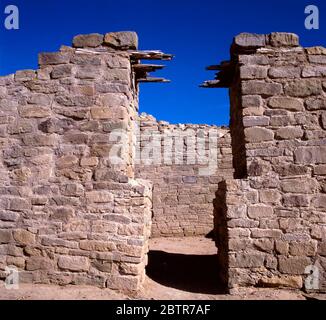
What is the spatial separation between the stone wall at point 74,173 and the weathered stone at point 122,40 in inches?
0.6

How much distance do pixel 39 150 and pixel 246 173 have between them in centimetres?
283

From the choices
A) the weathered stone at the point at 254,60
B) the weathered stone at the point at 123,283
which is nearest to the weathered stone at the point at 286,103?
the weathered stone at the point at 254,60

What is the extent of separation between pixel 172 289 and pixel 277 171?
208 centimetres

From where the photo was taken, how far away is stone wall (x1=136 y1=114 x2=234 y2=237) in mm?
9727

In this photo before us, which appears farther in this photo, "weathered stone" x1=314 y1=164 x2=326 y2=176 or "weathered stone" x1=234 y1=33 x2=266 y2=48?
"weathered stone" x1=234 y1=33 x2=266 y2=48

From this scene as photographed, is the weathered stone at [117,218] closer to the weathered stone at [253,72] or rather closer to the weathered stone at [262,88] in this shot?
the weathered stone at [262,88]

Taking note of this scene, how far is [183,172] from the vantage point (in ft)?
33.1

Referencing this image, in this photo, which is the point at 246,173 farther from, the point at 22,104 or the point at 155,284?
the point at 22,104

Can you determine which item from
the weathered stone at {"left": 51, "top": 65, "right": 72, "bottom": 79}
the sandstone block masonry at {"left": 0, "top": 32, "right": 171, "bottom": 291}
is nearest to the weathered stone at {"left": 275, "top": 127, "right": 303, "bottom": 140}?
the sandstone block masonry at {"left": 0, "top": 32, "right": 171, "bottom": 291}

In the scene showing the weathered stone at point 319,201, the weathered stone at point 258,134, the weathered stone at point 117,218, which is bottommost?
the weathered stone at point 117,218

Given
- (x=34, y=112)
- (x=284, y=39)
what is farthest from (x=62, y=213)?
(x=284, y=39)

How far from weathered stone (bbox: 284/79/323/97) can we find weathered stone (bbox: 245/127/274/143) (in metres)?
0.60

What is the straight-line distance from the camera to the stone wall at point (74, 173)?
404 centimetres

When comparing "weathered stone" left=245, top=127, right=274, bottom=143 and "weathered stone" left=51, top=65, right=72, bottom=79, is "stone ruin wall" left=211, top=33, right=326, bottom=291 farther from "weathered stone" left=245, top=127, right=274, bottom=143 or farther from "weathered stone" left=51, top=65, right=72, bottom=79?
"weathered stone" left=51, top=65, right=72, bottom=79
